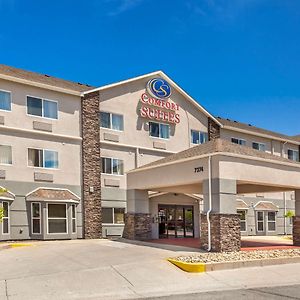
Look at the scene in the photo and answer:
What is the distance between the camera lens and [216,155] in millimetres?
18219

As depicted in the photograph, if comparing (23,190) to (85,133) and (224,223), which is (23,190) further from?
(224,223)

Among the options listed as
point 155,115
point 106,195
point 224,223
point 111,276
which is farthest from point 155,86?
point 111,276

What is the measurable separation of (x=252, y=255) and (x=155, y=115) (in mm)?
15883

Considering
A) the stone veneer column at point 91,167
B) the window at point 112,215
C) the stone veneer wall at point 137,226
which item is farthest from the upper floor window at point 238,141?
the stone veneer wall at point 137,226

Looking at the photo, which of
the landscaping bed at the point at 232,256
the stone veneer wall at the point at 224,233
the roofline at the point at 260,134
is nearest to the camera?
the landscaping bed at the point at 232,256

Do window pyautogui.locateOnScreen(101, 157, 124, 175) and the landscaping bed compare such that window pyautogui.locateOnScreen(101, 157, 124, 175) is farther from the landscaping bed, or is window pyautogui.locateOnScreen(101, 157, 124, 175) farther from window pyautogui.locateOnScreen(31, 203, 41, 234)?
the landscaping bed

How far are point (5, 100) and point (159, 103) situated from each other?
35.9 feet

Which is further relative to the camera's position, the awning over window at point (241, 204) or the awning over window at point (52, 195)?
the awning over window at point (241, 204)

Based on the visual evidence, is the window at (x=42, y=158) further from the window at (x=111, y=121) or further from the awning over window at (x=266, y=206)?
the awning over window at (x=266, y=206)

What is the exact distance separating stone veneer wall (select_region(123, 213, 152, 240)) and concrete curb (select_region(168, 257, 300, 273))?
8.41m

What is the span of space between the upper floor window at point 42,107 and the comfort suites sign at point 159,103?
6.35 meters

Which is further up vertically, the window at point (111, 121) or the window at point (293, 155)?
the window at point (111, 121)

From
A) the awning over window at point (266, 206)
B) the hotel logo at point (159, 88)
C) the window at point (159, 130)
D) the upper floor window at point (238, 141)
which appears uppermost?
the hotel logo at point (159, 88)

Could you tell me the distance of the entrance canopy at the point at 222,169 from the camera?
1833cm
